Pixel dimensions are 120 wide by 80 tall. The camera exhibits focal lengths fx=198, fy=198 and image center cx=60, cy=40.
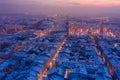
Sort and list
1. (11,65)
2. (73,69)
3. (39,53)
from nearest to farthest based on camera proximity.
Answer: (73,69) < (11,65) < (39,53)

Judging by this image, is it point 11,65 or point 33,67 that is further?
point 11,65

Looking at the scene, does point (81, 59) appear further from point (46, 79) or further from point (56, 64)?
point (46, 79)

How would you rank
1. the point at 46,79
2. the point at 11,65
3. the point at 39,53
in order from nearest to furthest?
the point at 46,79, the point at 11,65, the point at 39,53

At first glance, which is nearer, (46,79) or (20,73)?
(46,79)

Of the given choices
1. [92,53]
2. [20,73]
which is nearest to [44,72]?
[20,73]

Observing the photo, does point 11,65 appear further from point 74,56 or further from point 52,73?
point 74,56

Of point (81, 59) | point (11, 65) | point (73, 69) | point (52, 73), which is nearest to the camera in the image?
point (52, 73)

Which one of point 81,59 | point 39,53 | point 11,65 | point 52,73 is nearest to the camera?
point 52,73

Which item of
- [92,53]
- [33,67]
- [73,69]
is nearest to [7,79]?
[33,67]
